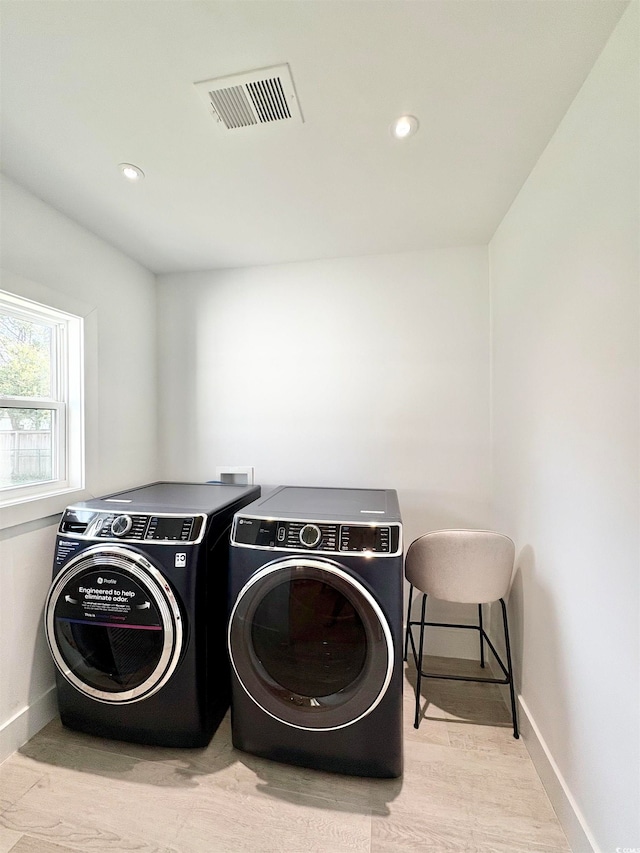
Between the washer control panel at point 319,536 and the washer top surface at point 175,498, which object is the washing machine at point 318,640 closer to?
the washer control panel at point 319,536

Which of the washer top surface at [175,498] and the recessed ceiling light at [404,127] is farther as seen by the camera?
the washer top surface at [175,498]

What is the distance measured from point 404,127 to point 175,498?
1883mm

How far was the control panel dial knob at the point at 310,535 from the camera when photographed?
1.39 m

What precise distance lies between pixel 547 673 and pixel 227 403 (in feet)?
7.10

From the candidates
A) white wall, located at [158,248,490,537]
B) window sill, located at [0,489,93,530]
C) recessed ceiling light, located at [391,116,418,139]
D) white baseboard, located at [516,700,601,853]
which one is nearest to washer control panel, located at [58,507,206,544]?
window sill, located at [0,489,93,530]

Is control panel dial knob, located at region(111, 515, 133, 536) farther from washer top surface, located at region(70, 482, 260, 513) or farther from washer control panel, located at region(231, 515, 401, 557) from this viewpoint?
washer control panel, located at region(231, 515, 401, 557)

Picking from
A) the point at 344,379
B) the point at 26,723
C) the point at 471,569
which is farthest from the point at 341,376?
the point at 26,723

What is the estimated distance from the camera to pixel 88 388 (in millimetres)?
1952

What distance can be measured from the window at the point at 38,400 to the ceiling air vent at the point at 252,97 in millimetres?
1189

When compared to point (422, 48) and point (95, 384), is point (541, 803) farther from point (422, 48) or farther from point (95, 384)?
point (95, 384)

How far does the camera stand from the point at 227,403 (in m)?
2.47

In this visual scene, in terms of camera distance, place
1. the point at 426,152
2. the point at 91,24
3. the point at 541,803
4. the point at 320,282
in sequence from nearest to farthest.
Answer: the point at 91,24, the point at 541,803, the point at 426,152, the point at 320,282

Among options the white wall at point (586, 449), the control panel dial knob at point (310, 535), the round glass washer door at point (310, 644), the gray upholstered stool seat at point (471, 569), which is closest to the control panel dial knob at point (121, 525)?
the round glass washer door at point (310, 644)

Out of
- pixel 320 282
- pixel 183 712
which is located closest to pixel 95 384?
pixel 320 282
